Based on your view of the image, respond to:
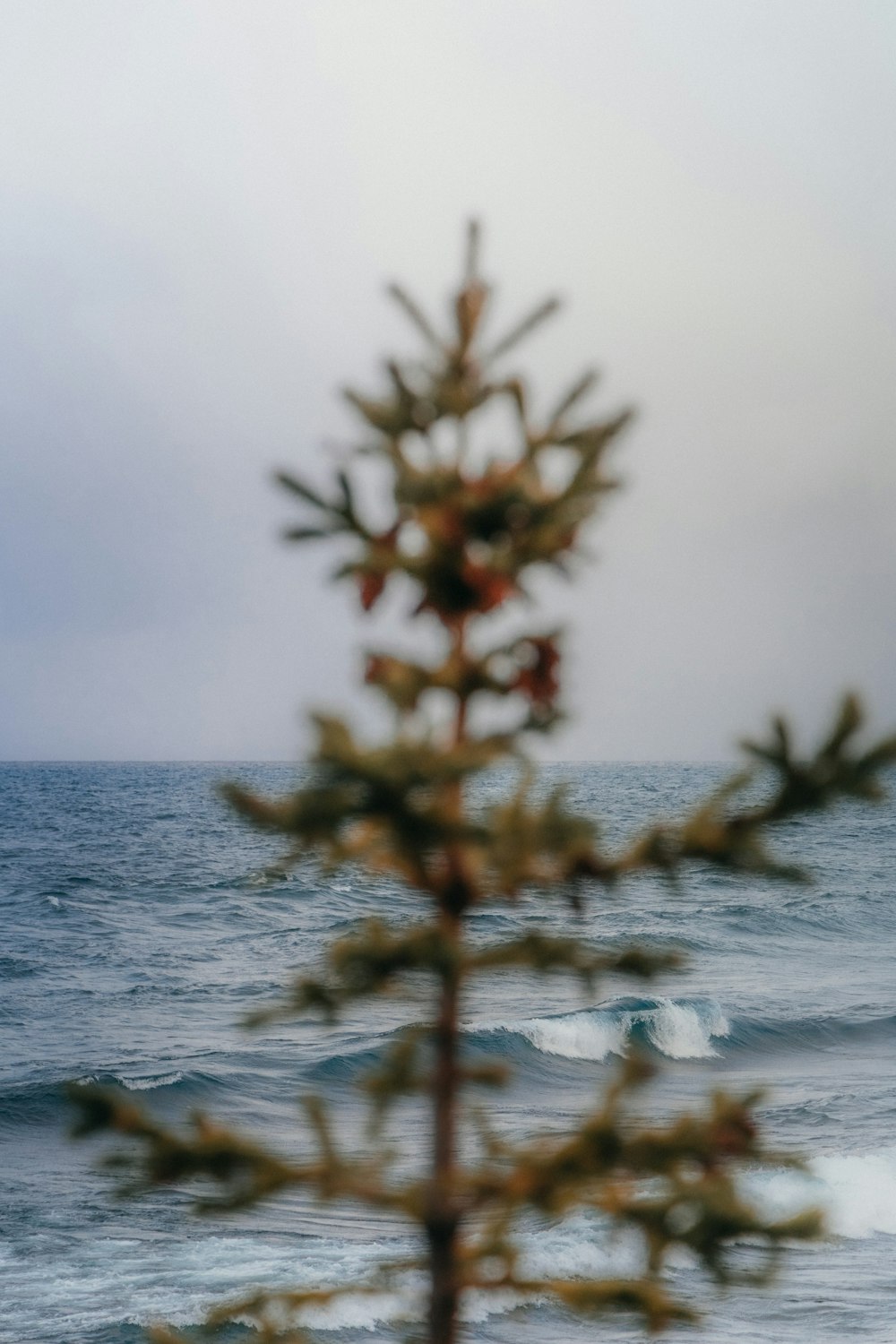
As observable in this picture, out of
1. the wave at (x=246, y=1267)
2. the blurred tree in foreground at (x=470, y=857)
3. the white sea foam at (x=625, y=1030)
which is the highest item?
the blurred tree in foreground at (x=470, y=857)

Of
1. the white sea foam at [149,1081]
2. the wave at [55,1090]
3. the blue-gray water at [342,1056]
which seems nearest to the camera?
the blue-gray water at [342,1056]

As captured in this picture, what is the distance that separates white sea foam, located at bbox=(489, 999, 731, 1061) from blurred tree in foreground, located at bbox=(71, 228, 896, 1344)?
29.1 meters

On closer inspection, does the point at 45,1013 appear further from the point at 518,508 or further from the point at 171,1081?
the point at 518,508

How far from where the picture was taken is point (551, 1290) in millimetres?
3914

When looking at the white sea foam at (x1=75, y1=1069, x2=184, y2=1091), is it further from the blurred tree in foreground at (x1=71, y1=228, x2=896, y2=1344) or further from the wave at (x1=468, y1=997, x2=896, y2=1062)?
the blurred tree in foreground at (x1=71, y1=228, x2=896, y2=1344)

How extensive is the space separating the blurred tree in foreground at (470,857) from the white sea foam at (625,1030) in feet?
95.5

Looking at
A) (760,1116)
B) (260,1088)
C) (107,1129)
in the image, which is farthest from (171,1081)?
(107,1129)

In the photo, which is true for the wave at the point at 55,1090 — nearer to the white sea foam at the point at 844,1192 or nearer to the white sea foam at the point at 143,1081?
the white sea foam at the point at 143,1081

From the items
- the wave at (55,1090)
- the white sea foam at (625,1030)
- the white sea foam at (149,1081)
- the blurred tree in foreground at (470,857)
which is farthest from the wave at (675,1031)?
the blurred tree in foreground at (470,857)

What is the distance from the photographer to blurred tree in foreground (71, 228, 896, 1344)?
3.76 meters

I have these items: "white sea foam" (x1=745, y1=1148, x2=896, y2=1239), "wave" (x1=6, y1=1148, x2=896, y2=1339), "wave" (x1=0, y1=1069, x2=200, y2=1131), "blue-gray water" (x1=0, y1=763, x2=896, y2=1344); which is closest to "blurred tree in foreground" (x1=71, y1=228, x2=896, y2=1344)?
"blue-gray water" (x1=0, y1=763, x2=896, y2=1344)

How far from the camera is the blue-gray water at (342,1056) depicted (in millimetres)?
16688

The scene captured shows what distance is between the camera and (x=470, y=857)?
3.78 meters

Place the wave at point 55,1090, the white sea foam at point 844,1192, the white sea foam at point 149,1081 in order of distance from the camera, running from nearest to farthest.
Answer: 1. the white sea foam at point 844,1192
2. the wave at point 55,1090
3. the white sea foam at point 149,1081
